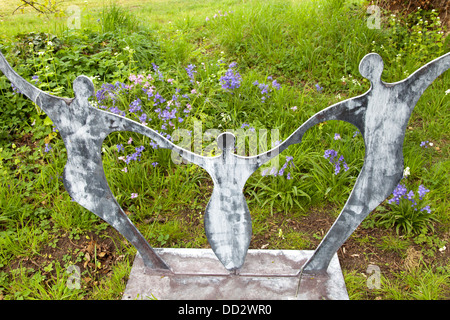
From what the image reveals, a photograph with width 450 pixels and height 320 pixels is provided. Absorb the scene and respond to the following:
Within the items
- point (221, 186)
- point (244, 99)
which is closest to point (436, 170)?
point (244, 99)

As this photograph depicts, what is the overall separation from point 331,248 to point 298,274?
261 millimetres

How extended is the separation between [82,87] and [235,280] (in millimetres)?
1240

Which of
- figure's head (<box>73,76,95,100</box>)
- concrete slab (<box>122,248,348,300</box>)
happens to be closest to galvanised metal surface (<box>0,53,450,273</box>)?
figure's head (<box>73,76,95,100</box>)

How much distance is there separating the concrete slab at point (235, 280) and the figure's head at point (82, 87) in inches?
40.9

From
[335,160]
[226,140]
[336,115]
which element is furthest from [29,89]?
[335,160]

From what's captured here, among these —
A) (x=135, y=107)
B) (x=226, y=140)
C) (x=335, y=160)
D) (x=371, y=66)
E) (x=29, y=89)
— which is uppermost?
(x=371, y=66)

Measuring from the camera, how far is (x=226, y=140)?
5.01 ft

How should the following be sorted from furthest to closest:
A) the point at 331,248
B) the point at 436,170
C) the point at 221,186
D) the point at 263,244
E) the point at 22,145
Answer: the point at 22,145, the point at 436,170, the point at 263,244, the point at 331,248, the point at 221,186

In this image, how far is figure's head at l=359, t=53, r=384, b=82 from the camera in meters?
1.46

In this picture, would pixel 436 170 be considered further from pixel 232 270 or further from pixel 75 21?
pixel 75 21

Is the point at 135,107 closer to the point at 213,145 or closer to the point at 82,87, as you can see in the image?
the point at 213,145

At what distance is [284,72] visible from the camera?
3736 millimetres

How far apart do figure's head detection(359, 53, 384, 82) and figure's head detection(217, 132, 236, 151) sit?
58 centimetres

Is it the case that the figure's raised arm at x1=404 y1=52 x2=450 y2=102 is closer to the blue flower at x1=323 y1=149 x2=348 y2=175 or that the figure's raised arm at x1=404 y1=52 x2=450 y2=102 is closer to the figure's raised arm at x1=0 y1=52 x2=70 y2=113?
the blue flower at x1=323 y1=149 x2=348 y2=175
